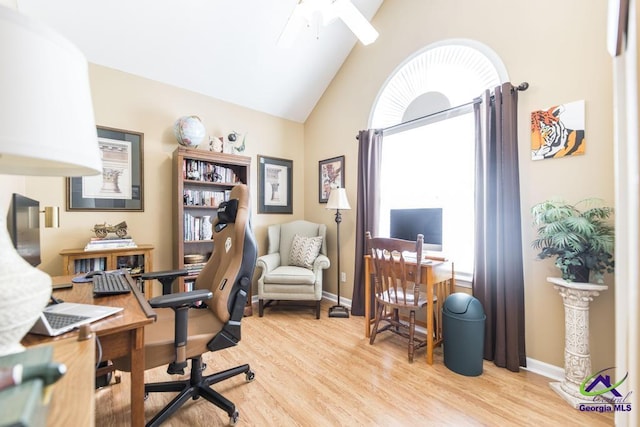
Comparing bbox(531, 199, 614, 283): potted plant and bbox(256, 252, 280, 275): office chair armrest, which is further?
bbox(256, 252, 280, 275): office chair armrest

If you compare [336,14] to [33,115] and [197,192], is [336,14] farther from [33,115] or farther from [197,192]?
[197,192]

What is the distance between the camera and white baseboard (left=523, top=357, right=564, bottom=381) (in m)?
1.82

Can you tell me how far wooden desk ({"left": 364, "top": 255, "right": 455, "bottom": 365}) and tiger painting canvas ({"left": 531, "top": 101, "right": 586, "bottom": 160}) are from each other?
1058 mm

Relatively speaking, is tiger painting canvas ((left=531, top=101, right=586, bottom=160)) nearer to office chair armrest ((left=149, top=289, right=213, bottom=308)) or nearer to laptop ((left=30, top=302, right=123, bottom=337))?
office chair armrest ((left=149, top=289, right=213, bottom=308))

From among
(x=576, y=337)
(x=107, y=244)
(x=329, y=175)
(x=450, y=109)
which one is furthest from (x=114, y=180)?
(x=576, y=337)

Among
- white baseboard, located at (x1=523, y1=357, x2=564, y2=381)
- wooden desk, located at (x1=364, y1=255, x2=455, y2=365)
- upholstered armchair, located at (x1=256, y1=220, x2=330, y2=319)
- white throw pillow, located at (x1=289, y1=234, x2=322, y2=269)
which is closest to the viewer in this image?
white baseboard, located at (x1=523, y1=357, x2=564, y2=381)

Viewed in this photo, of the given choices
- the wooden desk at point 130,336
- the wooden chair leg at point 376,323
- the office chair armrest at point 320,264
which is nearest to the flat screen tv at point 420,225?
the wooden chair leg at point 376,323

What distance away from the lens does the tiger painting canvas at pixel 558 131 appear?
176 centimetres

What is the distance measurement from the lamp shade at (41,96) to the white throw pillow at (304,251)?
269 centimetres

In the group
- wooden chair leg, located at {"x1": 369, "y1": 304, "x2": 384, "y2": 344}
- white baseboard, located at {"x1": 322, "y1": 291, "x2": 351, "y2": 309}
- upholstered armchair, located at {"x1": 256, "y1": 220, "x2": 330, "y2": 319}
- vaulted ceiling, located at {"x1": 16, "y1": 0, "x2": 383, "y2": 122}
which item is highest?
vaulted ceiling, located at {"x1": 16, "y1": 0, "x2": 383, "y2": 122}

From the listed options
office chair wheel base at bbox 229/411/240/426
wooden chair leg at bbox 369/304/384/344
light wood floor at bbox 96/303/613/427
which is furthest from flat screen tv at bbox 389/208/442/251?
office chair wheel base at bbox 229/411/240/426

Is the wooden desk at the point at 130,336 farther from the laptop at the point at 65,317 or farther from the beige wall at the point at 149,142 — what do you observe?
the beige wall at the point at 149,142

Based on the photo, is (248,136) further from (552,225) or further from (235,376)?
(552,225)

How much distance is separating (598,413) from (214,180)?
3529 mm
